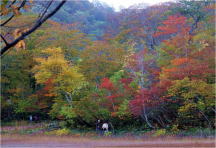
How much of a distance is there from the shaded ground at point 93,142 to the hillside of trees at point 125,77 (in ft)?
5.24

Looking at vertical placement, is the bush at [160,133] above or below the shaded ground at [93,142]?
above

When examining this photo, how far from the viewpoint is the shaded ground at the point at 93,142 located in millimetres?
13500

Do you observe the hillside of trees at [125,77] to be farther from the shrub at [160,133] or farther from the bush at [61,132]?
the bush at [61,132]

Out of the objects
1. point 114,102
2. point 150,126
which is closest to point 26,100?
point 114,102

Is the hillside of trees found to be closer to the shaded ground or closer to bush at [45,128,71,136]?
bush at [45,128,71,136]

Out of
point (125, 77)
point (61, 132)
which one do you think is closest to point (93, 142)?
point (61, 132)

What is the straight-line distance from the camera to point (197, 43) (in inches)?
618

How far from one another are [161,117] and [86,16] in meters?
21.6

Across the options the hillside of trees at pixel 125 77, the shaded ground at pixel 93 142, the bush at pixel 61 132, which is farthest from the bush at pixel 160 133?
the bush at pixel 61 132

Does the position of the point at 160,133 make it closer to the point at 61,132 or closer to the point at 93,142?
the point at 93,142

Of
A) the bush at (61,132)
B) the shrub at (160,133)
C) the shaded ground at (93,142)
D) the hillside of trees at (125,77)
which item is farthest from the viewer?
the bush at (61,132)

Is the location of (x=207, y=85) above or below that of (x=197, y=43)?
below

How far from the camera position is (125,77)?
1797 cm

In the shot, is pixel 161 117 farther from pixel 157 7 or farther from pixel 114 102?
pixel 157 7
